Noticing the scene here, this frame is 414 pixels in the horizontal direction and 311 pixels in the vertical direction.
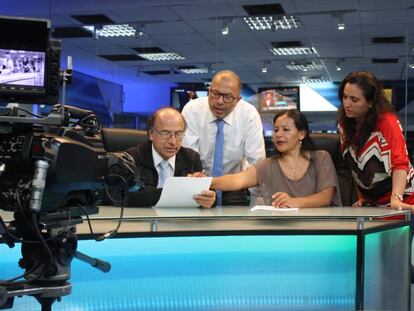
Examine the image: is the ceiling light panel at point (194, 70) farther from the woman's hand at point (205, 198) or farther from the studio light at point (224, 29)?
the woman's hand at point (205, 198)

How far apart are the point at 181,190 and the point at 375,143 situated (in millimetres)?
1094

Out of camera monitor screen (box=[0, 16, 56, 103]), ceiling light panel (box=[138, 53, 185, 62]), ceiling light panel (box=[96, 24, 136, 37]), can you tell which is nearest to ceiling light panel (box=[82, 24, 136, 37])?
ceiling light panel (box=[96, 24, 136, 37])

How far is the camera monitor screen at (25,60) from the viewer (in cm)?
127

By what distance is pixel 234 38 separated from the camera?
7930mm

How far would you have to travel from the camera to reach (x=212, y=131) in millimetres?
3154

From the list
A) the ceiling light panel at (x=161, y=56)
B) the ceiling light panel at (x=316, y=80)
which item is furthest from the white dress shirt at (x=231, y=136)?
the ceiling light panel at (x=316, y=80)

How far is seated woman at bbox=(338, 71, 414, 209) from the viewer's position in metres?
2.67

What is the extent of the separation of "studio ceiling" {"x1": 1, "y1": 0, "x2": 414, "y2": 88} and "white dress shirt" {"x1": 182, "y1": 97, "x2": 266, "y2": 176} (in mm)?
3653

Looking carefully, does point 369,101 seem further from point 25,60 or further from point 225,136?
point 25,60

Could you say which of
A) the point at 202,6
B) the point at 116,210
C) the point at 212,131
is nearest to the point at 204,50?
the point at 202,6

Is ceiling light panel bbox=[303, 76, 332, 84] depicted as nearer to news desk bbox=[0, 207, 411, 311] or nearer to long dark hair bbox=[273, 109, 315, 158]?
long dark hair bbox=[273, 109, 315, 158]

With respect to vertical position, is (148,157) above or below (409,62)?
below

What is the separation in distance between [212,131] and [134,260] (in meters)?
1.42

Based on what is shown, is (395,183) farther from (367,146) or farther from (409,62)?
(409,62)
